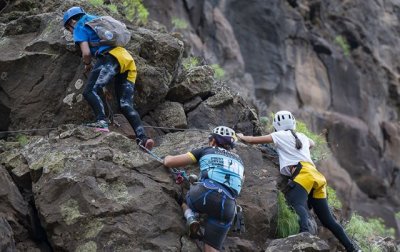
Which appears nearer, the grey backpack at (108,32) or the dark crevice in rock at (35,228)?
the dark crevice in rock at (35,228)

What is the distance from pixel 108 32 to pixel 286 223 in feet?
14.5

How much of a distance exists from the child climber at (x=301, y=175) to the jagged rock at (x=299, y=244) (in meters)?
0.90

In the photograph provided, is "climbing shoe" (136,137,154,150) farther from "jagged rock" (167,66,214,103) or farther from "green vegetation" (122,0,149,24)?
"green vegetation" (122,0,149,24)

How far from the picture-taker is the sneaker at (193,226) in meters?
9.48

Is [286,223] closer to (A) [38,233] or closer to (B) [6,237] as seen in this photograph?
(A) [38,233]

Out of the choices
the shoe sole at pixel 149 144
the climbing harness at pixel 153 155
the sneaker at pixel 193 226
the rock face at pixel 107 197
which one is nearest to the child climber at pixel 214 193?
the sneaker at pixel 193 226

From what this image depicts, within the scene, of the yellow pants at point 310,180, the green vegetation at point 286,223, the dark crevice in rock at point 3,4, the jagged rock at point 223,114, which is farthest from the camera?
the dark crevice in rock at point 3,4

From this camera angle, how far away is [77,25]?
38.0 feet

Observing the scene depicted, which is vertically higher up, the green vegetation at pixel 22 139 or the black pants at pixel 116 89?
the black pants at pixel 116 89

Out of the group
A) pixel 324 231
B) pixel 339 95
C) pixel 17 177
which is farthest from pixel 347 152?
pixel 17 177

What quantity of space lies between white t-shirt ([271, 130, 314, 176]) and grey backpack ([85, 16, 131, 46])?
10.3 ft

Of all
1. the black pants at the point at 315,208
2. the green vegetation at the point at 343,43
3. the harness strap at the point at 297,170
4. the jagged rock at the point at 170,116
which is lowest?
the green vegetation at the point at 343,43

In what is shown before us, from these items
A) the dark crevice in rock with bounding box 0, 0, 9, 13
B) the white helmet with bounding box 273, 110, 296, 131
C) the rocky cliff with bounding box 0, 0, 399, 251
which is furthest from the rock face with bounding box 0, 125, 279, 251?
the dark crevice in rock with bounding box 0, 0, 9, 13

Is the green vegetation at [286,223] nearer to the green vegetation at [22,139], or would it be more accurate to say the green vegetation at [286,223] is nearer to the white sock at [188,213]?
the white sock at [188,213]
